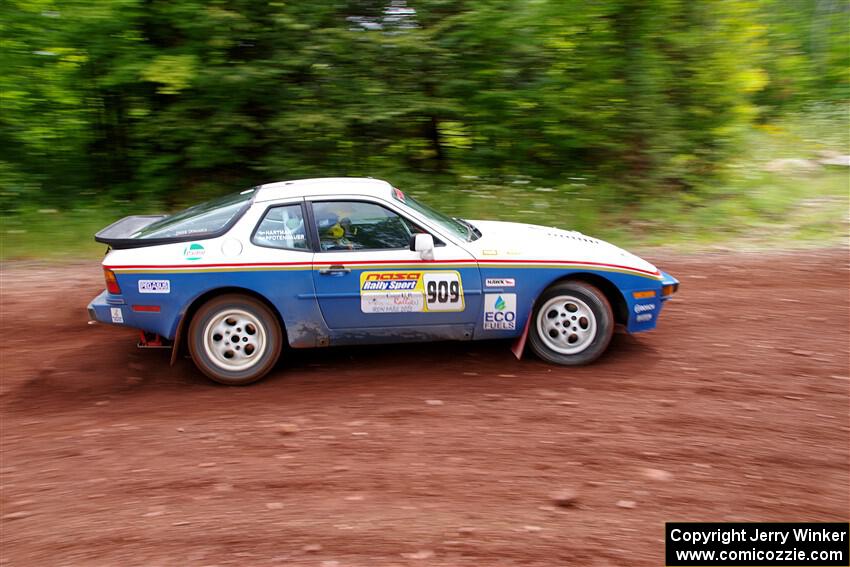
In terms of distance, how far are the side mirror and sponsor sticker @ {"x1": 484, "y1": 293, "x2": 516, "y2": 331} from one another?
21.7 inches

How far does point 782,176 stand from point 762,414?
8.30 meters

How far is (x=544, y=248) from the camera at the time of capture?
6.01 meters

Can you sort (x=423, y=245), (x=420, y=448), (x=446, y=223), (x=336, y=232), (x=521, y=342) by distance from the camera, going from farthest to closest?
(x=446, y=223), (x=521, y=342), (x=336, y=232), (x=423, y=245), (x=420, y=448)

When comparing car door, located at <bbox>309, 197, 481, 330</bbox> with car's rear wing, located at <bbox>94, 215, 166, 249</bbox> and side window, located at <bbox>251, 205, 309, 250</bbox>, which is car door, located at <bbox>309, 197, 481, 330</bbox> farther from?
car's rear wing, located at <bbox>94, 215, 166, 249</bbox>

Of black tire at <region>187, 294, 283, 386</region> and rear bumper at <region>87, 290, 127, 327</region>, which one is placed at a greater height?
rear bumper at <region>87, 290, 127, 327</region>

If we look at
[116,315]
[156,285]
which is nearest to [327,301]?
[156,285]

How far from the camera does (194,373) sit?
623 cm

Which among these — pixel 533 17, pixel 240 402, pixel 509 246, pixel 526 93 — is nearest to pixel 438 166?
pixel 526 93

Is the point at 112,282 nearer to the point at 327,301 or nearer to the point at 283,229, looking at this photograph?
the point at 283,229

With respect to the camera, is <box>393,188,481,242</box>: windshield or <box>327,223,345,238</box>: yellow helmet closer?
Result: <box>327,223,345,238</box>: yellow helmet

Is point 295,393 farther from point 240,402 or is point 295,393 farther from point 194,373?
point 194,373

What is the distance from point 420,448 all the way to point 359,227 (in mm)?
1884

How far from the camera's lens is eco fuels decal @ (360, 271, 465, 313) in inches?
227

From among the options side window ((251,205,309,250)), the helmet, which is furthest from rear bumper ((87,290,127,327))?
the helmet
